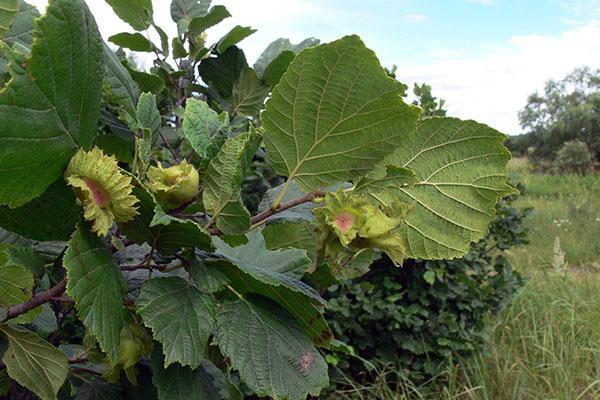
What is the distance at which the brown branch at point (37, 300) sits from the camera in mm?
607

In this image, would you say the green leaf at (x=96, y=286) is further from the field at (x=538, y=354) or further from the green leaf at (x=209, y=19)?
the field at (x=538, y=354)

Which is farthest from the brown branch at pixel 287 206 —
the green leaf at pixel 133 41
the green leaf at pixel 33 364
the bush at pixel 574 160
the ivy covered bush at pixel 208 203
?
the bush at pixel 574 160

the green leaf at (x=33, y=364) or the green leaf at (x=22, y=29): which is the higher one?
the green leaf at (x=22, y=29)

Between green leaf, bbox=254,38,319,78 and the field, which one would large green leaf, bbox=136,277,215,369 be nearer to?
green leaf, bbox=254,38,319,78

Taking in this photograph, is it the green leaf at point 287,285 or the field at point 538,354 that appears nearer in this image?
the green leaf at point 287,285

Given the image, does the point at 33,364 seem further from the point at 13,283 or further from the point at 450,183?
the point at 450,183

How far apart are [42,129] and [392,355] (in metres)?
2.89

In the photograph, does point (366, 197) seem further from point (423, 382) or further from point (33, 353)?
point (423, 382)

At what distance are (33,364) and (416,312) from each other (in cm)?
259

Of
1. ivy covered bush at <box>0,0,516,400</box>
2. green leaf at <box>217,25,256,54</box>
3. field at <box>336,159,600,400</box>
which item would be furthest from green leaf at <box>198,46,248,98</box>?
field at <box>336,159,600,400</box>

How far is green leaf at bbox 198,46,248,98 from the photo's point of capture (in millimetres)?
1021

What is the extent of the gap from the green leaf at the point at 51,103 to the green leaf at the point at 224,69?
498 mm

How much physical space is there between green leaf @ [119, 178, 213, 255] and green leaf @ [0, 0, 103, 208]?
0.23 ft

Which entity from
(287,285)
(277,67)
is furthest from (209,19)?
(287,285)
